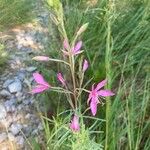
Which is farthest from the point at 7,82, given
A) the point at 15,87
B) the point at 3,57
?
the point at 3,57

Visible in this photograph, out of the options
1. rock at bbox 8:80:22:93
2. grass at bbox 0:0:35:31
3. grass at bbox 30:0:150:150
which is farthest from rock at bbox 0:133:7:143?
grass at bbox 0:0:35:31

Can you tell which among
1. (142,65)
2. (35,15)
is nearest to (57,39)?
(35,15)

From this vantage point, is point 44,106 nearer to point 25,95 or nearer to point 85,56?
point 25,95

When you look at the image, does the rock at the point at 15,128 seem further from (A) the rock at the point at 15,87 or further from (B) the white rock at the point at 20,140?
(A) the rock at the point at 15,87

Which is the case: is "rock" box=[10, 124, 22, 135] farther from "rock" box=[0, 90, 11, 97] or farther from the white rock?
"rock" box=[0, 90, 11, 97]

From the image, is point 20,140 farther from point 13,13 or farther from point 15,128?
point 13,13

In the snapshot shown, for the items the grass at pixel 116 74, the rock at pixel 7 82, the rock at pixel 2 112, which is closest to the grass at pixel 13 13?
the grass at pixel 116 74
